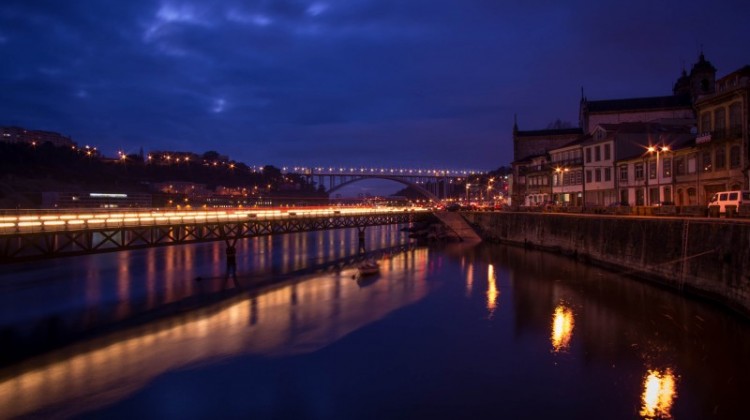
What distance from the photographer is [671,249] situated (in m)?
32.6

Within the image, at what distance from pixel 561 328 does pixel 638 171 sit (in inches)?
1617

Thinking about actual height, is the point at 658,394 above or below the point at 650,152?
below

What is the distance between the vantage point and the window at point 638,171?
57.7 m

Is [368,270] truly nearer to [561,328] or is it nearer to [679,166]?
[561,328]

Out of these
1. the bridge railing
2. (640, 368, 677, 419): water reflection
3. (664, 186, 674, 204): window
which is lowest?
(640, 368, 677, 419): water reflection

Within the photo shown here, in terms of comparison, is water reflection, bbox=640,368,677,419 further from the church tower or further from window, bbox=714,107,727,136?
the church tower

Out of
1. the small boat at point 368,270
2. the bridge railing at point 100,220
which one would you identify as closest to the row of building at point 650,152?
the small boat at point 368,270

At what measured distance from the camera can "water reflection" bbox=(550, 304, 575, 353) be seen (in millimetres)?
22688

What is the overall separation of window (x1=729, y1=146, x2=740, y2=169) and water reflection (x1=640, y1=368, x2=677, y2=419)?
31.5 m

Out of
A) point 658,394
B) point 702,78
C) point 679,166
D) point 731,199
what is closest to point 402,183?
point 702,78

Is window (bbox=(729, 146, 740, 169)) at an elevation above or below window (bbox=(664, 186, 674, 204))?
above

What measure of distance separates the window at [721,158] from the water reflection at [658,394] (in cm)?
3287

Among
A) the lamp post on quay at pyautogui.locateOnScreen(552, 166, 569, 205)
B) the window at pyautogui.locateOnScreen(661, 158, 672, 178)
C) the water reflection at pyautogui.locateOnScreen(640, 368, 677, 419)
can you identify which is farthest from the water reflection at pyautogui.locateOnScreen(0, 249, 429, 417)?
the lamp post on quay at pyautogui.locateOnScreen(552, 166, 569, 205)

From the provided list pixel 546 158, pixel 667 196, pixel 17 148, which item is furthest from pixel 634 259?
pixel 17 148
